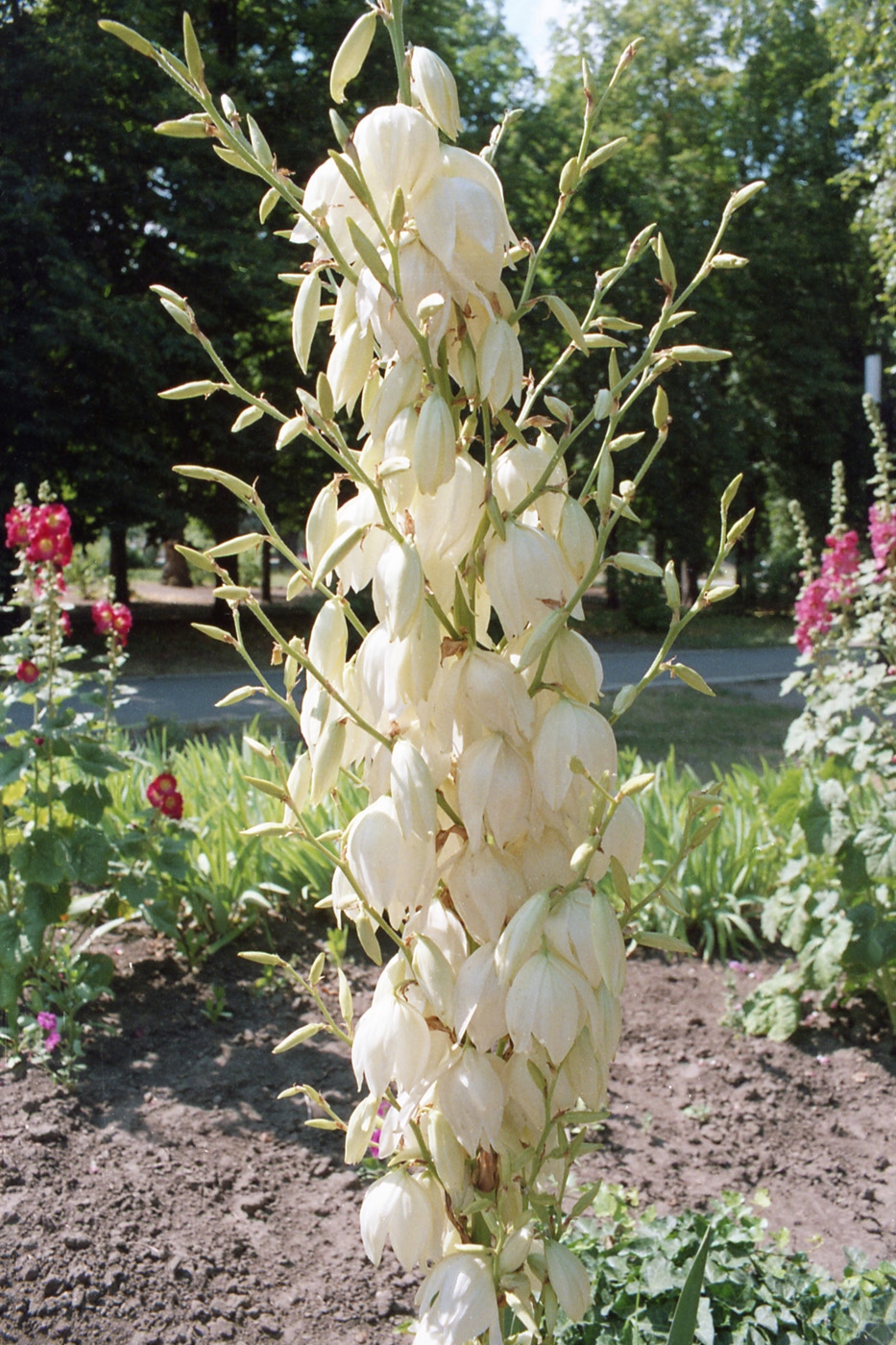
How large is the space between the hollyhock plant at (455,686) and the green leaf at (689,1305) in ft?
0.35

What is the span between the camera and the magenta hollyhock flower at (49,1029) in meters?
2.50

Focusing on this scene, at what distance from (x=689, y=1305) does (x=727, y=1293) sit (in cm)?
71

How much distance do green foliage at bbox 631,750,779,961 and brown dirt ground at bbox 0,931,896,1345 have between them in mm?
191

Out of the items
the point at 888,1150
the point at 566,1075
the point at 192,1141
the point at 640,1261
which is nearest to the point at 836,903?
the point at 888,1150

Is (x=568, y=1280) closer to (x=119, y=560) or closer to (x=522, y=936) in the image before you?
(x=522, y=936)

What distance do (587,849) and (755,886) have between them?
288 cm

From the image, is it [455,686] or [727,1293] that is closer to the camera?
[455,686]

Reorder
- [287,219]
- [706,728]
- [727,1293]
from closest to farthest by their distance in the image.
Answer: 1. [727,1293]
2. [706,728]
3. [287,219]

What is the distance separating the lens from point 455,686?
94 cm

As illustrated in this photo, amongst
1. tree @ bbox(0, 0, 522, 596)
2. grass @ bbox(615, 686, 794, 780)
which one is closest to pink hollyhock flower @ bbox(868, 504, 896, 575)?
grass @ bbox(615, 686, 794, 780)

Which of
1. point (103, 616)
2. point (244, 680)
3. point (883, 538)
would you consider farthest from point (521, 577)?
point (244, 680)

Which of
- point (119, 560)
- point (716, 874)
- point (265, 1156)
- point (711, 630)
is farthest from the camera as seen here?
point (711, 630)

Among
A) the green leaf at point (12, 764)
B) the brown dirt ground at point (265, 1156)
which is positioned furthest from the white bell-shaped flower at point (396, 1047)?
the green leaf at point (12, 764)

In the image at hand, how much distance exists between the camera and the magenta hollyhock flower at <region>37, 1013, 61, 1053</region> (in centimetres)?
250
